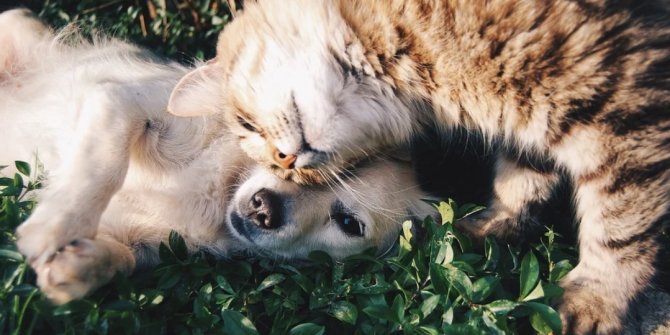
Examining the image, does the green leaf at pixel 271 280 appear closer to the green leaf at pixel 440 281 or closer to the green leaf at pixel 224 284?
the green leaf at pixel 224 284

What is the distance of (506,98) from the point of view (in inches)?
96.3

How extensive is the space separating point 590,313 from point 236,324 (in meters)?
1.29

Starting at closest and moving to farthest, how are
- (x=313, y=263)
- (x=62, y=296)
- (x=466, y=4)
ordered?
(x=62, y=296) → (x=466, y=4) → (x=313, y=263)

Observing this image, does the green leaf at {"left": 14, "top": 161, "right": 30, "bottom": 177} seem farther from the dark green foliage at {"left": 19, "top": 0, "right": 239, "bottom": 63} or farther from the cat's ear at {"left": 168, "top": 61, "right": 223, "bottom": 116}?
the dark green foliage at {"left": 19, "top": 0, "right": 239, "bottom": 63}

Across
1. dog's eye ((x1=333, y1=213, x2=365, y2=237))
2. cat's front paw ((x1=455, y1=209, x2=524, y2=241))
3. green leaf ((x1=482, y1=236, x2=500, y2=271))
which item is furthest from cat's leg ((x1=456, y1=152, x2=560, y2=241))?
dog's eye ((x1=333, y1=213, x2=365, y2=237))

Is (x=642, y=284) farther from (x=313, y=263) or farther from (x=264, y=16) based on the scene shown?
(x=264, y=16)

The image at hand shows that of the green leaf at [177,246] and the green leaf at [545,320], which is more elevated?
the green leaf at [545,320]

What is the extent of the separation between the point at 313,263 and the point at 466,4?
1.21m

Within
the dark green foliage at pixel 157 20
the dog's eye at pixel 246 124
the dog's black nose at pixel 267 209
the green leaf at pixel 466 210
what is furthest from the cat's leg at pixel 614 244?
the dark green foliage at pixel 157 20

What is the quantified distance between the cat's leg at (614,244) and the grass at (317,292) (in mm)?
113

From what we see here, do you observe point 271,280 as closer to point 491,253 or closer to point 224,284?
point 224,284

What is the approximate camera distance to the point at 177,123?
3057mm

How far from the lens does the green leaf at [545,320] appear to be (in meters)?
2.27

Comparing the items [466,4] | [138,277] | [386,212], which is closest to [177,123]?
[138,277]
